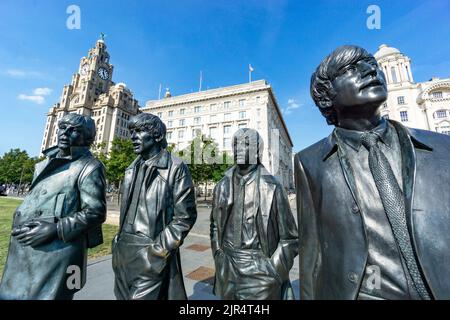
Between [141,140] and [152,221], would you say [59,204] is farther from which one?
[141,140]

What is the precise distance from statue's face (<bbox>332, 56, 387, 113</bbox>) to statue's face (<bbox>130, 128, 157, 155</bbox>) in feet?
7.40

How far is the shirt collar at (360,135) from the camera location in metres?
1.36

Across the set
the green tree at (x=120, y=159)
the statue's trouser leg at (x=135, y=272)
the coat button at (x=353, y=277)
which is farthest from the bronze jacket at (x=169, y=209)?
the green tree at (x=120, y=159)

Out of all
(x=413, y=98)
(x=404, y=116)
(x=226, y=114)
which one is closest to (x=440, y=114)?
(x=413, y=98)

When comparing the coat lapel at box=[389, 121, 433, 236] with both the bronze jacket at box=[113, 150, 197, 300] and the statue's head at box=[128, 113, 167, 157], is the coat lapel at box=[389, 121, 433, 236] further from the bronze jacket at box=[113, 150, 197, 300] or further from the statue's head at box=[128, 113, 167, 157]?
the statue's head at box=[128, 113, 167, 157]

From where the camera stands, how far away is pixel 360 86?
1.38 meters

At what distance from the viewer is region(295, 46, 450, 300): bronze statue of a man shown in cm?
107

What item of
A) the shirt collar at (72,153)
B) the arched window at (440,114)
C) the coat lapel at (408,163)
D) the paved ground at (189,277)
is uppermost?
the arched window at (440,114)

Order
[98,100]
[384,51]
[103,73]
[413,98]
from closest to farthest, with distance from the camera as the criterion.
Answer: [413,98] < [384,51] < [98,100] < [103,73]

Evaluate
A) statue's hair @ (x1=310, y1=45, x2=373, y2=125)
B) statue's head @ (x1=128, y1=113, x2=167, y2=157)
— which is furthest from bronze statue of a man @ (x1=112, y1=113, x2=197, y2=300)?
statue's hair @ (x1=310, y1=45, x2=373, y2=125)

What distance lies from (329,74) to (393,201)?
1.02m

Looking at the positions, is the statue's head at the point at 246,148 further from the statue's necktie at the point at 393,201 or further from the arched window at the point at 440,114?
the arched window at the point at 440,114

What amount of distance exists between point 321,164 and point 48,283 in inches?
114
